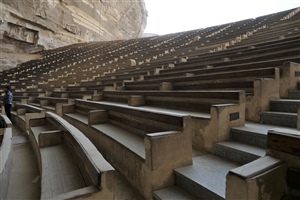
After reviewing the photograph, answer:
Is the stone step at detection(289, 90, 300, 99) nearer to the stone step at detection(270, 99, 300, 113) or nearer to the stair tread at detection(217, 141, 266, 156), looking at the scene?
the stone step at detection(270, 99, 300, 113)

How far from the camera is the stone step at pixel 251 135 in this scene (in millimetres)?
1908

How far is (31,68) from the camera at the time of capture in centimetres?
1236

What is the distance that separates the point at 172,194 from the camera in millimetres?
1704

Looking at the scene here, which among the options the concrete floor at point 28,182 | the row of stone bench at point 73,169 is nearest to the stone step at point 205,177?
the concrete floor at point 28,182

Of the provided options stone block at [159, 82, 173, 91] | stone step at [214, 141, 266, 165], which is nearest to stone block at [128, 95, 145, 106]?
stone block at [159, 82, 173, 91]

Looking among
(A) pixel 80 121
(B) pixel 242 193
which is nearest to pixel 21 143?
(A) pixel 80 121

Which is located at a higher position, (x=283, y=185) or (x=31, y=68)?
(x=31, y=68)

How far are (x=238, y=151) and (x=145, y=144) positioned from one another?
2.83 ft

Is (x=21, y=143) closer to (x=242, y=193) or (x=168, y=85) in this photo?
(x=168, y=85)

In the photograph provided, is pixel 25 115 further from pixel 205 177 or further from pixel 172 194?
pixel 205 177

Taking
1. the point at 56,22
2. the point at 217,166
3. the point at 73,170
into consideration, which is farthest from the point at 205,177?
the point at 56,22

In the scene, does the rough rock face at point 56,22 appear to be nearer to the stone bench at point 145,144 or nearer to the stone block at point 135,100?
the stone block at point 135,100

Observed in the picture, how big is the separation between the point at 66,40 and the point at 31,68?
819 centimetres

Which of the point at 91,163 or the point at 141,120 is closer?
the point at 91,163
